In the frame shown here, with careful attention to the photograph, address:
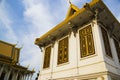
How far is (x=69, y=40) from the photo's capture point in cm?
899

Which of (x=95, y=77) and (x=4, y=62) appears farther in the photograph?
(x=4, y=62)

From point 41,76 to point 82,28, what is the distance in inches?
212

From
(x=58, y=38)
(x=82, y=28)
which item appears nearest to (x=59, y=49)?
(x=58, y=38)

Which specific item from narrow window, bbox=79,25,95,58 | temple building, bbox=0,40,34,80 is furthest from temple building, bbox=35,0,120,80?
temple building, bbox=0,40,34,80

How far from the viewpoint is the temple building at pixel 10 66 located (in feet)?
83.6

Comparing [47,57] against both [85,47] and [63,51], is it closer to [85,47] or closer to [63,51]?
[63,51]

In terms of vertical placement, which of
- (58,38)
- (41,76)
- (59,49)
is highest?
(58,38)

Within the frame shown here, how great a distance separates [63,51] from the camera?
9094 millimetres

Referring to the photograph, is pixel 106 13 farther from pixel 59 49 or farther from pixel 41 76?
pixel 41 76

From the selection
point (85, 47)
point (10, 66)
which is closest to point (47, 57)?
point (85, 47)

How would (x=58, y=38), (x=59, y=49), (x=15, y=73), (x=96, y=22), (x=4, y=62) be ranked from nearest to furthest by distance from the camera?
(x=96, y=22), (x=59, y=49), (x=58, y=38), (x=4, y=62), (x=15, y=73)

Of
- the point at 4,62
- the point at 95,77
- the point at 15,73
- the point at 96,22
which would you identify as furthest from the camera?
the point at 15,73

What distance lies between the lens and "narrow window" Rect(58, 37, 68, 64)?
342 inches

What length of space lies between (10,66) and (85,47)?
23.7m
